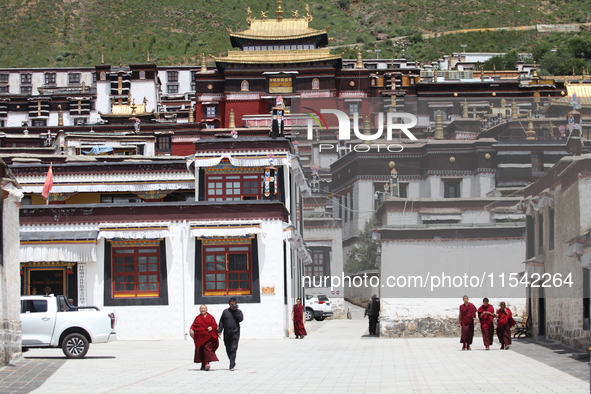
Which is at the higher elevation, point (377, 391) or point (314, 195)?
point (314, 195)

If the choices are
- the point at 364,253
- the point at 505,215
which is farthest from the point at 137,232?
the point at 364,253

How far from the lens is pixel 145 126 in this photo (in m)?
67.1

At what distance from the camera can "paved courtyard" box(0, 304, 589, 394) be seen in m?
16.1

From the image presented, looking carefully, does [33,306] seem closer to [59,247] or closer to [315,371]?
Answer: [315,371]

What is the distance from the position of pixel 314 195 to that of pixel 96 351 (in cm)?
3422

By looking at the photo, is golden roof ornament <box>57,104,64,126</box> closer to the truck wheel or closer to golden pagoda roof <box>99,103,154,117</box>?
golden pagoda roof <box>99,103,154,117</box>

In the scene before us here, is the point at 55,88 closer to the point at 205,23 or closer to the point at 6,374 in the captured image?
the point at 205,23

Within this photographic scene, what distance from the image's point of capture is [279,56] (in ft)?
237

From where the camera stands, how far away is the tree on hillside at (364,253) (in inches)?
2014

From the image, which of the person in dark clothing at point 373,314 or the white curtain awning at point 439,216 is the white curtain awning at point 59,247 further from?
the white curtain awning at point 439,216

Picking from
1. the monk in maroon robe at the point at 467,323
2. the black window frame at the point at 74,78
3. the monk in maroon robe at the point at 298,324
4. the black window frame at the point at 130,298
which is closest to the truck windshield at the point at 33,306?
the black window frame at the point at 130,298

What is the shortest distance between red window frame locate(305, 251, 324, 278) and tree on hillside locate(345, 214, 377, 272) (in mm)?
2978

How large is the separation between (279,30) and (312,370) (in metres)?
59.0

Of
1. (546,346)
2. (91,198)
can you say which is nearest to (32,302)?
(546,346)
